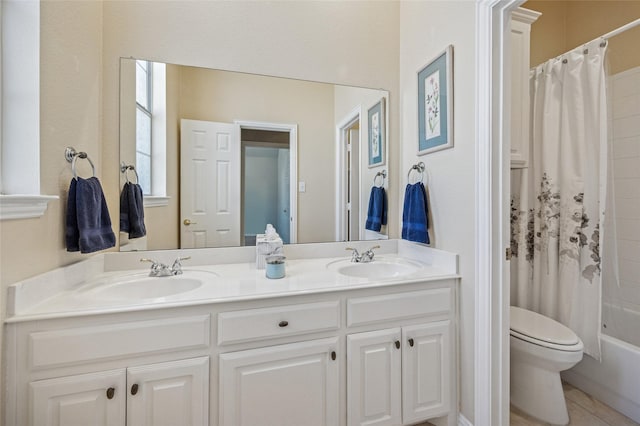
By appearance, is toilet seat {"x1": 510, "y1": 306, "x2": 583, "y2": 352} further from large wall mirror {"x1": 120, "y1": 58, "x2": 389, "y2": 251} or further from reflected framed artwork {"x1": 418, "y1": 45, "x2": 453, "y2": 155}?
reflected framed artwork {"x1": 418, "y1": 45, "x2": 453, "y2": 155}

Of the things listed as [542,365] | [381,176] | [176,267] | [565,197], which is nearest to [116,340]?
[176,267]

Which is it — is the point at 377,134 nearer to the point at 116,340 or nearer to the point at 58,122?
the point at 58,122

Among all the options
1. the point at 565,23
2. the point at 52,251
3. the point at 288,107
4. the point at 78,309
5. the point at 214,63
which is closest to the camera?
the point at 78,309

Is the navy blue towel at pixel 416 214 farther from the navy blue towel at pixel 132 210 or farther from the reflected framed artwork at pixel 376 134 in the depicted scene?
the navy blue towel at pixel 132 210

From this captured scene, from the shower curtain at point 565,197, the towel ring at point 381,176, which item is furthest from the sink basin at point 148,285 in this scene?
the shower curtain at point 565,197

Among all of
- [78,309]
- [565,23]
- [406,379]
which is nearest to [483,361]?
[406,379]

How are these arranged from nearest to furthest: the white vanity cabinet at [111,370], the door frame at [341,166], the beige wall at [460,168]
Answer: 1. the white vanity cabinet at [111,370]
2. the beige wall at [460,168]
3. the door frame at [341,166]

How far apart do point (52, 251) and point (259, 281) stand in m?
0.80

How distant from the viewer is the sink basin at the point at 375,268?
1.65 metres

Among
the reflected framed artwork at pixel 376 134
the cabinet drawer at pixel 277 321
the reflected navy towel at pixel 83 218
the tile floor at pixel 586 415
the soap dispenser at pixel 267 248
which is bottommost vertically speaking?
the tile floor at pixel 586 415

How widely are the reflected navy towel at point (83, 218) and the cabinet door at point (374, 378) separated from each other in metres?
1.14

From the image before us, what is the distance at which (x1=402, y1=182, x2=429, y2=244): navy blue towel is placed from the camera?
5.29ft

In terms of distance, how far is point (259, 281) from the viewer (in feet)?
4.32

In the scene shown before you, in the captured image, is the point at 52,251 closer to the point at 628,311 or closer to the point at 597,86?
the point at 597,86
